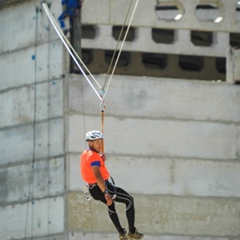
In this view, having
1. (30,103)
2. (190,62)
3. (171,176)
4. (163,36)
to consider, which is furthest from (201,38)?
(30,103)

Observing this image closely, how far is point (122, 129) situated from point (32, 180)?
227cm

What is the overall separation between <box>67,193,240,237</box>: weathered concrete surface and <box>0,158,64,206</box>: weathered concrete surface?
2.01 ft

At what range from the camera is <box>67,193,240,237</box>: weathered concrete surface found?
34.9 metres

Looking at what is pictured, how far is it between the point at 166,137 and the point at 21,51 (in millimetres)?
3823

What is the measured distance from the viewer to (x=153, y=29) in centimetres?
3778

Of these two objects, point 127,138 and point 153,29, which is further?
point 153,29

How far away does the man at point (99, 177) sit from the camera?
2834 cm

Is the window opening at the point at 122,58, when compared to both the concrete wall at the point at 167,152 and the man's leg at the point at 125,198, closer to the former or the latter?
the concrete wall at the point at 167,152

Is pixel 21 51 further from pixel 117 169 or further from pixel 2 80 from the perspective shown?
pixel 117 169

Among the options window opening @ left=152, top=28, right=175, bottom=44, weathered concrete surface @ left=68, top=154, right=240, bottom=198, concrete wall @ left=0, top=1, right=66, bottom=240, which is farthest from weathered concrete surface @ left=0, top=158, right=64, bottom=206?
window opening @ left=152, top=28, right=175, bottom=44

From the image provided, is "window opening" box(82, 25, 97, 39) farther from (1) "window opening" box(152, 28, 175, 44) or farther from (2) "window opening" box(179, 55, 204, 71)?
(2) "window opening" box(179, 55, 204, 71)

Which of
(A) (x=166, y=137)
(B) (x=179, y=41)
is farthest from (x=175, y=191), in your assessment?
(B) (x=179, y=41)

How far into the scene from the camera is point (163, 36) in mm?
38469

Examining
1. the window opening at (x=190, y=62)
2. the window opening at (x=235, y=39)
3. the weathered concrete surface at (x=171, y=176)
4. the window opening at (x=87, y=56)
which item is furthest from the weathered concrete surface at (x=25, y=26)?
the window opening at (x=235, y=39)
